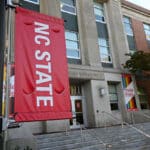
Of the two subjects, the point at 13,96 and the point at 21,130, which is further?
the point at 21,130

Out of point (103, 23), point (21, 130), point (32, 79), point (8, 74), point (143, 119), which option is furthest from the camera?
point (103, 23)

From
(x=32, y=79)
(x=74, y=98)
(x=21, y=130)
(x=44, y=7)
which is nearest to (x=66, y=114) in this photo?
(x=32, y=79)

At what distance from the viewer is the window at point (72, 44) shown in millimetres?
13297

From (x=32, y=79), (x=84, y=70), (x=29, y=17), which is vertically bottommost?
(x=32, y=79)

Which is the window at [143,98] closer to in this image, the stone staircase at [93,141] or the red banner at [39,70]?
the stone staircase at [93,141]

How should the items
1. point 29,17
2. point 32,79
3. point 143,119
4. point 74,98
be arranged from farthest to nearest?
point 143,119 → point 74,98 → point 29,17 → point 32,79

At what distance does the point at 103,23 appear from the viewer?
52.6 ft

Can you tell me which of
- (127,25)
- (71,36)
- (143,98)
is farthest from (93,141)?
Answer: (127,25)

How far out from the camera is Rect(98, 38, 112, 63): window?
14.8m

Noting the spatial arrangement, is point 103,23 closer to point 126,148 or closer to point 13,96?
point 126,148

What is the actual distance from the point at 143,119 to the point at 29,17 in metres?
12.7

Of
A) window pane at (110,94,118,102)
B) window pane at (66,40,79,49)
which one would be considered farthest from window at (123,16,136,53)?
window pane at (66,40,79,49)

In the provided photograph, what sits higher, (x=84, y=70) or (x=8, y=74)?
(x=84, y=70)

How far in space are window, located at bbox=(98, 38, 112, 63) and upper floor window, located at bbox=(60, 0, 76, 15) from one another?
2.83 meters
